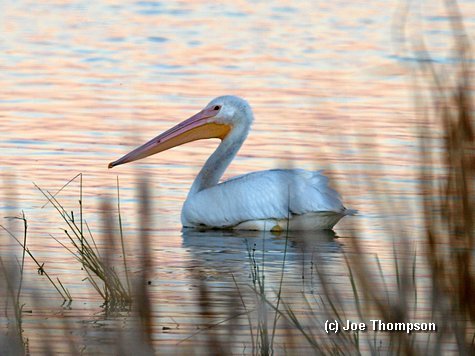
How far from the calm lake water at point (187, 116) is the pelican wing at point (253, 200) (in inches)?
4.9

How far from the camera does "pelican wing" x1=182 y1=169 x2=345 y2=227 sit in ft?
26.7

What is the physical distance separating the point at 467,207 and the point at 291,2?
17789 mm

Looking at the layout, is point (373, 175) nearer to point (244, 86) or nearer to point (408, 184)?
point (408, 184)

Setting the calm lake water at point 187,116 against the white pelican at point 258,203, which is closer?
the calm lake water at point 187,116

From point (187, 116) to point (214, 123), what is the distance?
2137 millimetres

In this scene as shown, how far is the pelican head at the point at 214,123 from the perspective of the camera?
9172 millimetres

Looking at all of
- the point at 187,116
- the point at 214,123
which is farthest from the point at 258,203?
the point at 187,116

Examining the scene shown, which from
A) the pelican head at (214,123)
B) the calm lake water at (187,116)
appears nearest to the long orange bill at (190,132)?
the pelican head at (214,123)

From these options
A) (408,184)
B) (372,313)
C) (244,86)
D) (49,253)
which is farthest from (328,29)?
(372,313)

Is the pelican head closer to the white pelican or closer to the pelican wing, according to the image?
the white pelican

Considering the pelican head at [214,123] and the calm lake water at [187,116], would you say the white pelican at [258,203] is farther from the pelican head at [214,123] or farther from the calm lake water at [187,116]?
the pelican head at [214,123]

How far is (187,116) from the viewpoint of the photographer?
37.3 ft

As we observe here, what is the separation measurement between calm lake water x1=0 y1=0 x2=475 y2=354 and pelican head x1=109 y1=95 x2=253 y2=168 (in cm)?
26

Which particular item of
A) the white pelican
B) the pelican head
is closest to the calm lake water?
the white pelican
